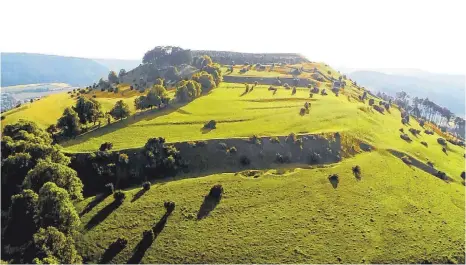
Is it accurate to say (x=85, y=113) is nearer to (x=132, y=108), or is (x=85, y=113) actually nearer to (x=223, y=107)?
(x=132, y=108)

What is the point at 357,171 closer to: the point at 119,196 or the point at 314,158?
the point at 314,158

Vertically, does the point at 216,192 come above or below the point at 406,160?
above

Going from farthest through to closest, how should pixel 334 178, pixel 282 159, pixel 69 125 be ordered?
pixel 69 125, pixel 282 159, pixel 334 178

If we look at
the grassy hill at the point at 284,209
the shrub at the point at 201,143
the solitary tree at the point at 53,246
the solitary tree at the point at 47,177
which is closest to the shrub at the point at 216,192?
the grassy hill at the point at 284,209

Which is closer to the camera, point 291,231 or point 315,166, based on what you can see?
point 291,231

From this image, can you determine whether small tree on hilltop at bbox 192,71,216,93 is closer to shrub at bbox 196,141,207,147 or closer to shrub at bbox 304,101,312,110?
shrub at bbox 304,101,312,110

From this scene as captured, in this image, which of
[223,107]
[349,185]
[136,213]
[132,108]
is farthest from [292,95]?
[136,213]

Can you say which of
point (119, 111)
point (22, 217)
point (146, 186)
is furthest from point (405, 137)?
point (22, 217)
